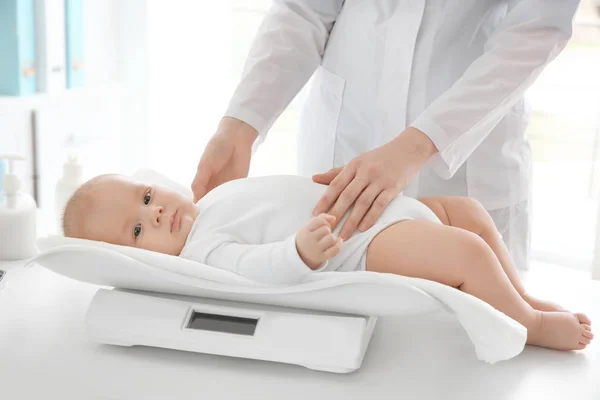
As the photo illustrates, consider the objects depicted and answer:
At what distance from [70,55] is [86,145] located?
0.38 meters

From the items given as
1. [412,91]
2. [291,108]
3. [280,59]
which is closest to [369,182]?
[412,91]

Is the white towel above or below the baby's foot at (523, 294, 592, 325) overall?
above

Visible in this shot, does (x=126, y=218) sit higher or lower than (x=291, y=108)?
higher

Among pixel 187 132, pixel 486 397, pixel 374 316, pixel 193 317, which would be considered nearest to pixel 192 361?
pixel 193 317

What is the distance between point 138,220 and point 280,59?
536 millimetres

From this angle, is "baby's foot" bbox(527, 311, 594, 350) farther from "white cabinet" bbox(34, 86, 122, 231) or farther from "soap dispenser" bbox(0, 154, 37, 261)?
"white cabinet" bbox(34, 86, 122, 231)

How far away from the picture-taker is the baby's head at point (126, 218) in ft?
4.02

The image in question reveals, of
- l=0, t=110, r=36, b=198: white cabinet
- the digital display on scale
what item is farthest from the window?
the digital display on scale

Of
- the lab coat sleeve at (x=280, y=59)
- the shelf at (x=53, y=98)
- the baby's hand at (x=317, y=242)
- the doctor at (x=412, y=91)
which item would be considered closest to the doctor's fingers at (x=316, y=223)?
the baby's hand at (x=317, y=242)

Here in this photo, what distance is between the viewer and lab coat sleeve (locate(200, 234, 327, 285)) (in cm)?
100

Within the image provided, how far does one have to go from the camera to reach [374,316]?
103 centimetres

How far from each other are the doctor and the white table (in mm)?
334

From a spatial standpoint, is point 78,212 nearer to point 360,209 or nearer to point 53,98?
point 360,209

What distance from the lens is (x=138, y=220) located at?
1.25 m
